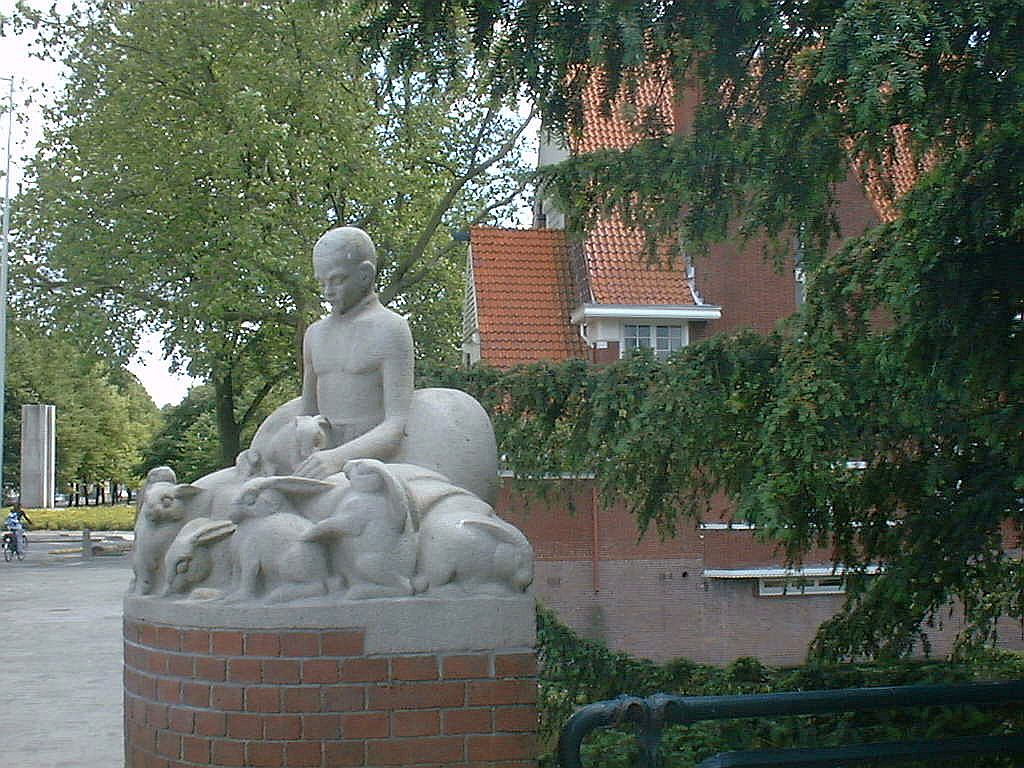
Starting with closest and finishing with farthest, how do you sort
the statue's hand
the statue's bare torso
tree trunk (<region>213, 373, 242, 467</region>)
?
the statue's hand, the statue's bare torso, tree trunk (<region>213, 373, 242, 467</region>)

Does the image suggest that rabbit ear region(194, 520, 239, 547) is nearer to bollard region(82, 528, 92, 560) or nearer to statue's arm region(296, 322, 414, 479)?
statue's arm region(296, 322, 414, 479)

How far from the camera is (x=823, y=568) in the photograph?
19.2 meters

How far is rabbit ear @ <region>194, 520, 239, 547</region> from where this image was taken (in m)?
4.27

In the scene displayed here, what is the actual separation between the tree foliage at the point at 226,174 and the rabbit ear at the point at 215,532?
17550mm

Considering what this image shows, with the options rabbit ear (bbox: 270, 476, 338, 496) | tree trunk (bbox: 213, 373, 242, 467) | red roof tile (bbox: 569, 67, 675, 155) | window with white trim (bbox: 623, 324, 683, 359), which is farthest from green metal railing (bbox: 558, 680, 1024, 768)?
tree trunk (bbox: 213, 373, 242, 467)

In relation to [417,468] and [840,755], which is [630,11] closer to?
[417,468]

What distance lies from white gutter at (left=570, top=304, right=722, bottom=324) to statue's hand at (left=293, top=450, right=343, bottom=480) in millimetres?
14153

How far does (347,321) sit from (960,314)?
2.70 meters

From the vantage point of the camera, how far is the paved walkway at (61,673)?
930 cm

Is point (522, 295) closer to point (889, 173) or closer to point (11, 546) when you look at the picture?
point (889, 173)

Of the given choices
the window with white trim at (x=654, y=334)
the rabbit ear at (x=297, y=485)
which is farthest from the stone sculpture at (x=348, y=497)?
the window with white trim at (x=654, y=334)

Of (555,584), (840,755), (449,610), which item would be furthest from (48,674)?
(840,755)

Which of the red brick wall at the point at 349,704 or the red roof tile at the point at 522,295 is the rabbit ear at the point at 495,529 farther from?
the red roof tile at the point at 522,295

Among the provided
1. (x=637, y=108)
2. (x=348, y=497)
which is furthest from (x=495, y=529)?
(x=637, y=108)
